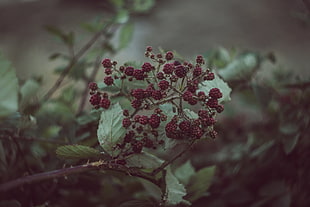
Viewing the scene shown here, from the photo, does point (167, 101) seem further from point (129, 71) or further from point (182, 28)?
point (182, 28)

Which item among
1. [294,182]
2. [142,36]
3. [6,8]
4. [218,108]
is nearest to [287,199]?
[294,182]

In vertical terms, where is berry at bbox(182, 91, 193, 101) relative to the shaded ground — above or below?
below

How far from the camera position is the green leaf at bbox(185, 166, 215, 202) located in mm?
629

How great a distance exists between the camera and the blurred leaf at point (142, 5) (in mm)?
912

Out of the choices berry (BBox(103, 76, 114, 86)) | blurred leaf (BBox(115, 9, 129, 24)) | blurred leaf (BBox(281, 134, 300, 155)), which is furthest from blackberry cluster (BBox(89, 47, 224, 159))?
blurred leaf (BBox(115, 9, 129, 24))

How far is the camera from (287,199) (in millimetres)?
706

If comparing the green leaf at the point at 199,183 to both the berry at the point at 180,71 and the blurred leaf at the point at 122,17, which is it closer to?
the berry at the point at 180,71

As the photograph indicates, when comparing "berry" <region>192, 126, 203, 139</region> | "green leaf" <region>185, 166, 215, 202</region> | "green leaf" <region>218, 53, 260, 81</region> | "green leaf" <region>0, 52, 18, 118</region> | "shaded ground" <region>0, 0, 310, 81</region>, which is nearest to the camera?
"green leaf" <region>0, 52, 18, 118</region>

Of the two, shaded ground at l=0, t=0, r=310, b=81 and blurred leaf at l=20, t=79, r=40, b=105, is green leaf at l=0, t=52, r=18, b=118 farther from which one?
shaded ground at l=0, t=0, r=310, b=81

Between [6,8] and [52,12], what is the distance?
346 millimetres

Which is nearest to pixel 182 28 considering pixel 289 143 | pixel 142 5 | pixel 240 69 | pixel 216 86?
pixel 142 5

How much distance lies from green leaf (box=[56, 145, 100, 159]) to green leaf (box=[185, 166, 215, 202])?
0.76 feet

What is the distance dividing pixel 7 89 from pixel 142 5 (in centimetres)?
64

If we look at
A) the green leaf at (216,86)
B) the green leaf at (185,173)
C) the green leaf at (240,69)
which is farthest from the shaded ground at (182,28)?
the green leaf at (216,86)
